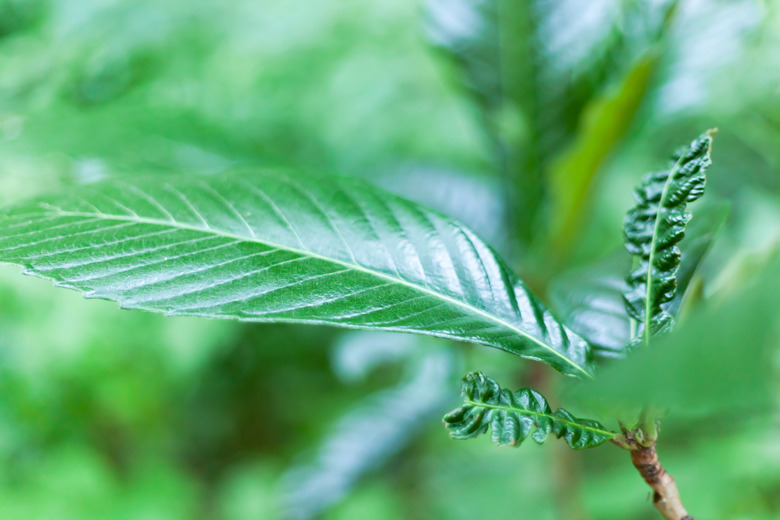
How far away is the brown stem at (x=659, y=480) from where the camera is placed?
37 cm

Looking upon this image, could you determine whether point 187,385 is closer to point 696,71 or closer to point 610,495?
point 610,495

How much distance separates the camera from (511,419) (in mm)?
379

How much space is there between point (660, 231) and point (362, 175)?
0.71 metres

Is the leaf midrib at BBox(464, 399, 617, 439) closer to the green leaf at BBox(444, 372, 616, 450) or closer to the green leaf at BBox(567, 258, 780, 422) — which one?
the green leaf at BBox(444, 372, 616, 450)

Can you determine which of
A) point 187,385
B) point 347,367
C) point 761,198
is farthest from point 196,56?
point 761,198

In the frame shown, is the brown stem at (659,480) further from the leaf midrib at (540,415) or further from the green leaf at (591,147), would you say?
the green leaf at (591,147)

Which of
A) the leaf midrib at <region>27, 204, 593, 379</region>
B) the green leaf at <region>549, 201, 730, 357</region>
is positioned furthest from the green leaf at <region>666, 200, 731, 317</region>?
the leaf midrib at <region>27, 204, 593, 379</region>

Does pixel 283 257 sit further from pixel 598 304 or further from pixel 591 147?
pixel 591 147

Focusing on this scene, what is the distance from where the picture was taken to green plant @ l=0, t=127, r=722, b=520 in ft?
1.30

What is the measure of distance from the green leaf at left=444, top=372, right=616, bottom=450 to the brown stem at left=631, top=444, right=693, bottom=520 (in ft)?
0.07

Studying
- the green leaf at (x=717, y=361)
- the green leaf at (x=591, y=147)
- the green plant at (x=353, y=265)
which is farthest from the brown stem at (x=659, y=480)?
the green leaf at (x=591, y=147)

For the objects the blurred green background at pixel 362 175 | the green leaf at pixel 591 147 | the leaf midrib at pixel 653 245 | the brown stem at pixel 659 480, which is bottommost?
the brown stem at pixel 659 480

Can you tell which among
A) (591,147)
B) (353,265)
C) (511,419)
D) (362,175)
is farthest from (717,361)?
(362,175)

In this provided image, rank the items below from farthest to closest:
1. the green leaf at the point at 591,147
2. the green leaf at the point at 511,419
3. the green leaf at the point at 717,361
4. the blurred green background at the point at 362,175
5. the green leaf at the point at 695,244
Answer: the blurred green background at the point at 362,175 → the green leaf at the point at 591,147 → the green leaf at the point at 695,244 → the green leaf at the point at 511,419 → the green leaf at the point at 717,361
